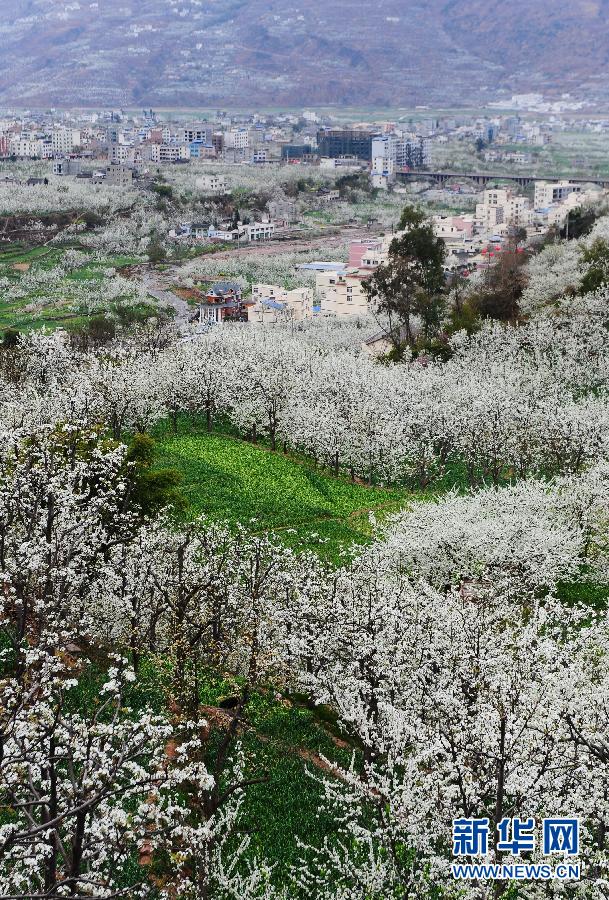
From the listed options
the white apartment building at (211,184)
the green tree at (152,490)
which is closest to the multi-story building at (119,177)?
the white apartment building at (211,184)

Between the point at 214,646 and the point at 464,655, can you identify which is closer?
the point at 464,655

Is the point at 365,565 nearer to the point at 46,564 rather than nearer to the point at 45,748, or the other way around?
the point at 46,564

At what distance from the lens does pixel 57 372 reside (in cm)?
4950

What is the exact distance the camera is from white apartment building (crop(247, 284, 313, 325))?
85875mm

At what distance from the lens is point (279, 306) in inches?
3408

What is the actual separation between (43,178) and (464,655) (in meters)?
154

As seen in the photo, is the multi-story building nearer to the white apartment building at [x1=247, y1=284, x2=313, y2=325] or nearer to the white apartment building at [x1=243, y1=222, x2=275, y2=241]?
the white apartment building at [x1=243, y1=222, x2=275, y2=241]

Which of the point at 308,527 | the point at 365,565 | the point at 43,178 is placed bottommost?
the point at 308,527

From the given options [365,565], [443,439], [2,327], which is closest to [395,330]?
[443,439]

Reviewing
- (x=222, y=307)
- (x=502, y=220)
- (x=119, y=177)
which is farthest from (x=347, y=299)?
(x=119, y=177)

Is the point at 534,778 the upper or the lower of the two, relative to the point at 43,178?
lower
